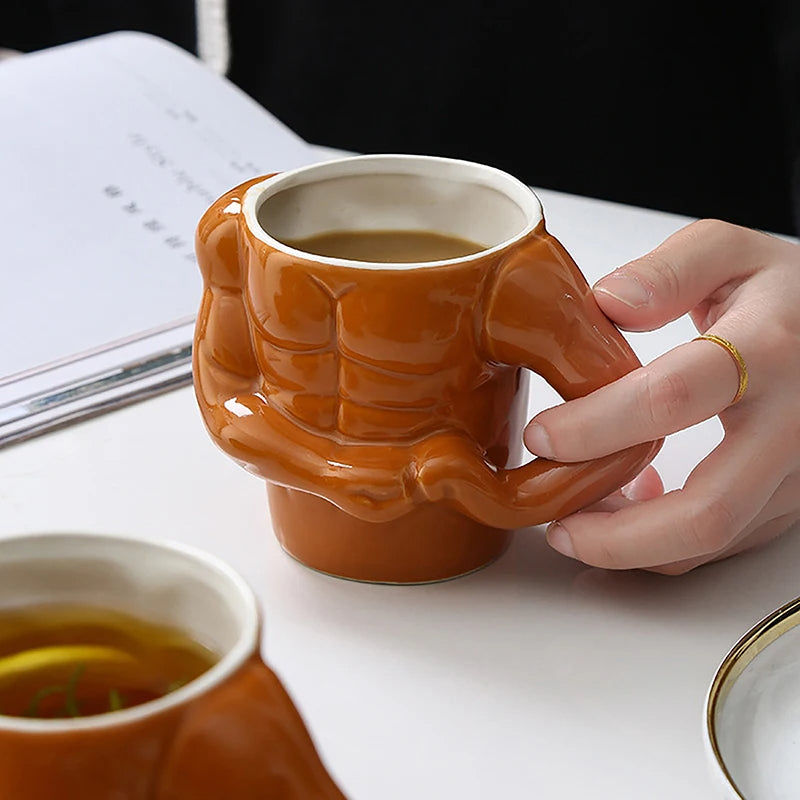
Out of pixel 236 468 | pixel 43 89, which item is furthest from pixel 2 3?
pixel 236 468

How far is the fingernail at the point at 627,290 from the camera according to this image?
1.39 feet

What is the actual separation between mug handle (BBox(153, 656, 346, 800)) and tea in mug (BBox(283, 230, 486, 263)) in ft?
0.81

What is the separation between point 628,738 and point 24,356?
34 cm

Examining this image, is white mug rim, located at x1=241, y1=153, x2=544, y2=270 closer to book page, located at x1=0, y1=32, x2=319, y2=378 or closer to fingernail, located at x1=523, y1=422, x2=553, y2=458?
fingernail, located at x1=523, y1=422, x2=553, y2=458

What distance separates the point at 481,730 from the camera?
39 centimetres

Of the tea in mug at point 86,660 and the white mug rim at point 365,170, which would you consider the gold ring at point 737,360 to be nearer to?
the white mug rim at point 365,170

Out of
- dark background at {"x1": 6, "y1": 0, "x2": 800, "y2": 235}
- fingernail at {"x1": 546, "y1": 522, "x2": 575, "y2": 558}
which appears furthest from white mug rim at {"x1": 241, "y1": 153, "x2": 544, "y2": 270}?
dark background at {"x1": 6, "y1": 0, "x2": 800, "y2": 235}

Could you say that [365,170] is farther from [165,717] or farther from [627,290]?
[165,717]

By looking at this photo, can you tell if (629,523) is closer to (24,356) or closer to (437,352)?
(437,352)

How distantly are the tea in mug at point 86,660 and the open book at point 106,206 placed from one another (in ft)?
1.04

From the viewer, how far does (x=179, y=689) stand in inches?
8.9

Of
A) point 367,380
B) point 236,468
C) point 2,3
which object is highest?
point 367,380

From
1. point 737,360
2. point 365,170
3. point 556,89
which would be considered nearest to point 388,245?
point 365,170

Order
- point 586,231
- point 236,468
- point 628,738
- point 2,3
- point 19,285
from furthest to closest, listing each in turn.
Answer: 1. point 2,3
2. point 586,231
3. point 19,285
4. point 236,468
5. point 628,738
